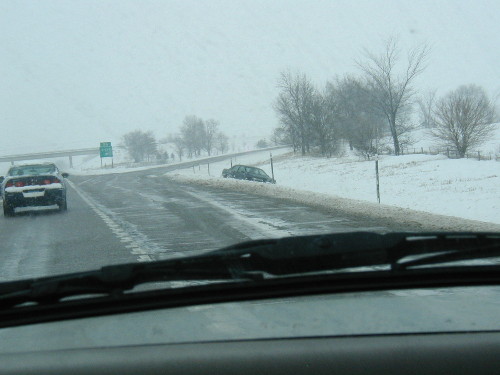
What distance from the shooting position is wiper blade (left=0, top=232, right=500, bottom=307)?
8.80ft

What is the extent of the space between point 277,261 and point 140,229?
9.74m

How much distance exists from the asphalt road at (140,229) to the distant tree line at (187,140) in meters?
48.7

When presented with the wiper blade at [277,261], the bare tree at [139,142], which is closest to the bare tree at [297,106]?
the bare tree at [139,142]

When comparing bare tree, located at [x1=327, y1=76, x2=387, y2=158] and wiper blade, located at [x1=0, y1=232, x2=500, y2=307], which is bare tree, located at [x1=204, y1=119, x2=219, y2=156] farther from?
wiper blade, located at [x1=0, y1=232, x2=500, y2=307]

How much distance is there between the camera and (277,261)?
2.89m

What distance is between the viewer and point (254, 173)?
33.2 m

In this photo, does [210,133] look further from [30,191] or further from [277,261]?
[277,261]

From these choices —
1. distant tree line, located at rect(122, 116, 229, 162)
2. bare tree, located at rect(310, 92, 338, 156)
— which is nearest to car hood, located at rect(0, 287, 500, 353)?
bare tree, located at rect(310, 92, 338, 156)

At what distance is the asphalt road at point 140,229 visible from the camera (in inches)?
346

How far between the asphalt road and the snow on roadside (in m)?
1.40

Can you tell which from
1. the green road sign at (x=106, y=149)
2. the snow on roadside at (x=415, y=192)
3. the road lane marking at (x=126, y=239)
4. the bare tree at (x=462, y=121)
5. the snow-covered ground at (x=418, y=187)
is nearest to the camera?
the road lane marking at (x=126, y=239)

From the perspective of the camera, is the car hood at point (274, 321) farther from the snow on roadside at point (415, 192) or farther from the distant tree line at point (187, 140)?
the distant tree line at point (187, 140)

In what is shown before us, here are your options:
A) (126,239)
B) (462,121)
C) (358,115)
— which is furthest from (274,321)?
(358,115)

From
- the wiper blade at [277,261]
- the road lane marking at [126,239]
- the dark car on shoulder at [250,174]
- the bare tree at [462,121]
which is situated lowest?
the road lane marking at [126,239]
